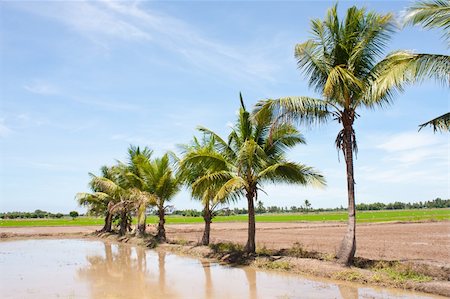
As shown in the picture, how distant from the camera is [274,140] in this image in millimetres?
14523

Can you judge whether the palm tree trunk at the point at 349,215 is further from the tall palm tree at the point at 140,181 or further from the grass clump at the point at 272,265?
the tall palm tree at the point at 140,181

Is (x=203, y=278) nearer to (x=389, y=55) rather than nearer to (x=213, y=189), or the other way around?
(x=213, y=189)

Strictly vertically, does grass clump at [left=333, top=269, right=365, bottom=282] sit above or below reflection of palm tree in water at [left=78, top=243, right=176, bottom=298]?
above

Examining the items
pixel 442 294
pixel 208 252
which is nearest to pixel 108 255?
pixel 208 252

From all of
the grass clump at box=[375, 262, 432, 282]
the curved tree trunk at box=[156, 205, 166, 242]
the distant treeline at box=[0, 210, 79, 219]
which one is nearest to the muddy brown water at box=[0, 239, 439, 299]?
the grass clump at box=[375, 262, 432, 282]

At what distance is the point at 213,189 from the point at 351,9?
7.78 meters

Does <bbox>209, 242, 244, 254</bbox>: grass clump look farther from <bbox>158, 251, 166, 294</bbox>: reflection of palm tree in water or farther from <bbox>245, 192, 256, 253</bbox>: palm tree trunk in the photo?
<bbox>158, 251, 166, 294</bbox>: reflection of palm tree in water

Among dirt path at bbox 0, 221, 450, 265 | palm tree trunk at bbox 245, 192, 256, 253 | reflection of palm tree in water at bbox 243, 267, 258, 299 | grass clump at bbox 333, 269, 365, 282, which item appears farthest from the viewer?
dirt path at bbox 0, 221, 450, 265

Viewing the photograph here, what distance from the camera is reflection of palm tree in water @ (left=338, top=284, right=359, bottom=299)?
8711 mm

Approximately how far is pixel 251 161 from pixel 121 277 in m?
5.67

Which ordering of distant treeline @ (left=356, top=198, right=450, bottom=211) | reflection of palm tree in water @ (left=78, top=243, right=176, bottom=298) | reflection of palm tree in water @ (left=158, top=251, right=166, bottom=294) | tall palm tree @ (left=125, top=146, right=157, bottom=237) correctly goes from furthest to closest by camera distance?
distant treeline @ (left=356, top=198, right=450, bottom=211) < tall palm tree @ (left=125, top=146, right=157, bottom=237) < reflection of palm tree in water @ (left=158, top=251, right=166, bottom=294) < reflection of palm tree in water @ (left=78, top=243, right=176, bottom=298)

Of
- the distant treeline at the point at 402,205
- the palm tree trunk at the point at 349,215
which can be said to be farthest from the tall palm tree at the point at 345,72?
the distant treeline at the point at 402,205

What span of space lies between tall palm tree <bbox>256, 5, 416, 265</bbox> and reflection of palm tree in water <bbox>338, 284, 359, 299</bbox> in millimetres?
1660

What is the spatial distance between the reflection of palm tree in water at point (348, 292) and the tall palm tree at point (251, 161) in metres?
4.75
